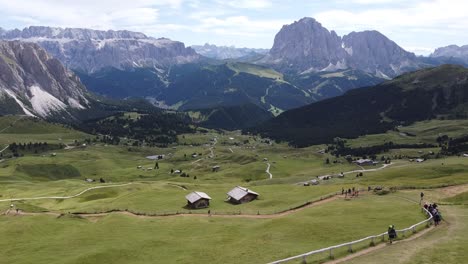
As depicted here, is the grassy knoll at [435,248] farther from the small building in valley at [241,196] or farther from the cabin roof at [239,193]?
the cabin roof at [239,193]

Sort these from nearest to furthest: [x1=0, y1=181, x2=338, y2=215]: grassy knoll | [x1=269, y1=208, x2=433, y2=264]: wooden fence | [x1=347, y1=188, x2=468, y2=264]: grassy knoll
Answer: [x1=347, y1=188, x2=468, y2=264]: grassy knoll
[x1=269, y1=208, x2=433, y2=264]: wooden fence
[x1=0, y1=181, x2=338, y2=215]: grassy knoll

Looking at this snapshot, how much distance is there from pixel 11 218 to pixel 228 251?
57.8m

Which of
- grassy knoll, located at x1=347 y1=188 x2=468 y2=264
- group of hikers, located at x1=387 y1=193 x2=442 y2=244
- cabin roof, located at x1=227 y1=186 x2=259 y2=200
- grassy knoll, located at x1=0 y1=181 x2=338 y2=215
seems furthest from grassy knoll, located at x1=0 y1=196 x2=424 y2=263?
cabin roof, located at x1=227 y1=186 x2=259 y2=200

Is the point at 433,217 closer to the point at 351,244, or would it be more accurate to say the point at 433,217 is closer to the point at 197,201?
the point at 351,244

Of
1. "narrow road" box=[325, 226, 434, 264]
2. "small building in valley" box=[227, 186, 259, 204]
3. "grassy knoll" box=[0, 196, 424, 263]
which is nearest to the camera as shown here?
"narrow road" box=[325, 226, 434, 264]

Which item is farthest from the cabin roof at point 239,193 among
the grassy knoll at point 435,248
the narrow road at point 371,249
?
the narrow road at point 371,249

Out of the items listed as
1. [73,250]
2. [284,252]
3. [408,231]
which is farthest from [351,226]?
[73,250]

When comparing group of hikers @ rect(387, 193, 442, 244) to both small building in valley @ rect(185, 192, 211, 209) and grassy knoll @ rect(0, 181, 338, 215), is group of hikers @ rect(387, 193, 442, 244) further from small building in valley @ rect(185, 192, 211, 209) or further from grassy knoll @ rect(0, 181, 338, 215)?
small building in valley @ rect(185, 192, 211, 209)

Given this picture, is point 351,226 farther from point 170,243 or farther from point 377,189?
point 377,189

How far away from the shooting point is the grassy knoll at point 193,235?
6694cm

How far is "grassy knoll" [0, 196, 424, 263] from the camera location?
66.9 m

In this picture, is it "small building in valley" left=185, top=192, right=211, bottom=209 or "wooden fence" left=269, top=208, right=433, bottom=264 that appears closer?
"wooden fence" left=269, top=208, right=433, bottom=264

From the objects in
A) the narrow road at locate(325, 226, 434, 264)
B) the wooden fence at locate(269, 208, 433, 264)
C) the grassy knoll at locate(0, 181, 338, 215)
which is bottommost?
the grassy knoll at locate(0, 181, 338, 215)

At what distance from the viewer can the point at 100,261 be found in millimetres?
67125
